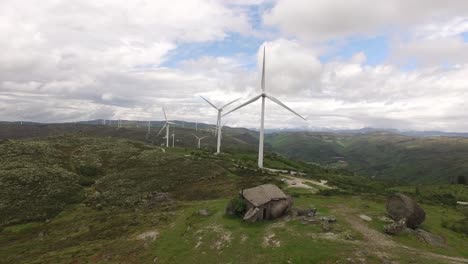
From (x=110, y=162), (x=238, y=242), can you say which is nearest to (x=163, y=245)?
(x=238, y=242)

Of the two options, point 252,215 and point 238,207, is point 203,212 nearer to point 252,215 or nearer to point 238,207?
point 238,207

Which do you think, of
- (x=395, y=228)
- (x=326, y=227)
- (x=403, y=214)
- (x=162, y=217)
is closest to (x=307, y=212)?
(x=326, y=227)

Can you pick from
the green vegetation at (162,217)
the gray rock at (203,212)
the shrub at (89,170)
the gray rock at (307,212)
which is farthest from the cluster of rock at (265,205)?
the shrub at (89,170)

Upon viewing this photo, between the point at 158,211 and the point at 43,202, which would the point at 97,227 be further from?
the point at 43,202

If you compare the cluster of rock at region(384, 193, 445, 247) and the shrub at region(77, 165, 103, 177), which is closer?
the cluster of rock at region(384, 193, 445, 247)

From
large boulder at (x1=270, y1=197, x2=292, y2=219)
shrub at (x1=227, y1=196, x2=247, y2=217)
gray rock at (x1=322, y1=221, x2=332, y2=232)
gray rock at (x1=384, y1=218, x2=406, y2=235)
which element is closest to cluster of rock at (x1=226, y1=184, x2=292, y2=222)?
large boulder at (x1=270, y1=197, x2=292, y2=219)

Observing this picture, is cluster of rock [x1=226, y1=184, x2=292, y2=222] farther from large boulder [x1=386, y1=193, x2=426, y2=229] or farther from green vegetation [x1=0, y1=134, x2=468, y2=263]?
large boulder [x1=386, y1=193, x2=426, y2=229]
